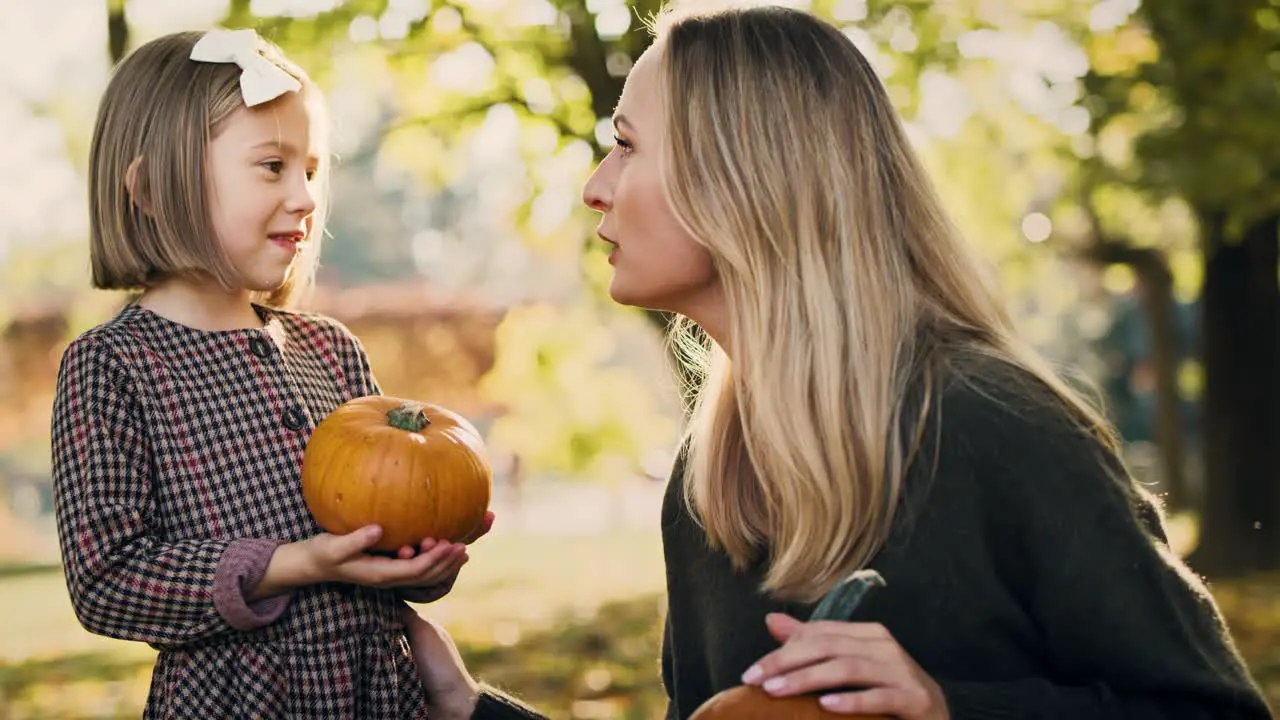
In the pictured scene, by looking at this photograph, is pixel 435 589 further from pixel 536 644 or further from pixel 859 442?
pixel 536 644

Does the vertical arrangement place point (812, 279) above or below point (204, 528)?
above

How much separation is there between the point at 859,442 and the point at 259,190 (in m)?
1.37

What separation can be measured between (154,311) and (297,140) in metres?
0.46

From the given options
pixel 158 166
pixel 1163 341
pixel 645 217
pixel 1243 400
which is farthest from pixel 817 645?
pixel 1163 341

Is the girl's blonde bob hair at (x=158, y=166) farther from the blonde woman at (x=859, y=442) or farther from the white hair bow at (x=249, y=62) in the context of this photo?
the blonde woman at (x=859, y=442)

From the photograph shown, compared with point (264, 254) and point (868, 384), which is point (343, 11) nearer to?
point (264, 254)

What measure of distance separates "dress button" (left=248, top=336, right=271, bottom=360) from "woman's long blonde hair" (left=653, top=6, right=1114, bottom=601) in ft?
3.26

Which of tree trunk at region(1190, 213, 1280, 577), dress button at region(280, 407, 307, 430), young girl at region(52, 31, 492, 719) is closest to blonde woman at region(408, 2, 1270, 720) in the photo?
young girl at region(52, 31, 492, 719)

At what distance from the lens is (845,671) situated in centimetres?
208

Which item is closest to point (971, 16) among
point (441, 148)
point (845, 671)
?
point (441, 148)

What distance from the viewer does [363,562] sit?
109 inches

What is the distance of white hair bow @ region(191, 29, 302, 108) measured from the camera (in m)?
2.99

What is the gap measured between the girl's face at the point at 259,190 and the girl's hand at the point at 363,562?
60 cm

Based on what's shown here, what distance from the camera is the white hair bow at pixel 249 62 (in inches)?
118
